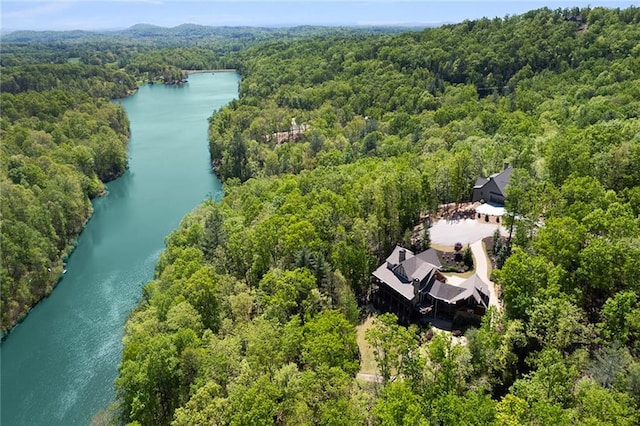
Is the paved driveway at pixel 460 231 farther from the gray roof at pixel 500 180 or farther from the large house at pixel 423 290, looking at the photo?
the large house at pixel 423 290

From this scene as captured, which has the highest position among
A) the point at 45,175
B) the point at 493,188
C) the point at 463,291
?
the point at 493,188

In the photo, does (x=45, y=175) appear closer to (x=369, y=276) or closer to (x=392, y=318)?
(x=369, y=276)

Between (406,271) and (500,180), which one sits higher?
(500,180)

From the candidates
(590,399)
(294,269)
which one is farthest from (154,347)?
(590,399)

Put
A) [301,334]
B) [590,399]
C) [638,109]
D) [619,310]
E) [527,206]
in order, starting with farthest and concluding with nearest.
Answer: [638,109], [527,206], [301,334], [619,310], [590,399]

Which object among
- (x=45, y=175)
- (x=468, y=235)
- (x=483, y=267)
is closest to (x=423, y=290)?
(x=483, y=267)

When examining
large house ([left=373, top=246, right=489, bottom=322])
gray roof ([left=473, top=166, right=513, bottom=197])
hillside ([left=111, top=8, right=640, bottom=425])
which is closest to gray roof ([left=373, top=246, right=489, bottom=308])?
large house ([left=373, top=246, right=489, bottom=322])

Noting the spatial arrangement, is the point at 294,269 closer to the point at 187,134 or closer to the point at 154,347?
the point at 154,347

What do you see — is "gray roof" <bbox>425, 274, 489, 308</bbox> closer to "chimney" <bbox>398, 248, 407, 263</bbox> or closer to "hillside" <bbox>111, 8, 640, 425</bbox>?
"hillside" <bbox>111, 8, 640, 425</bbox>
